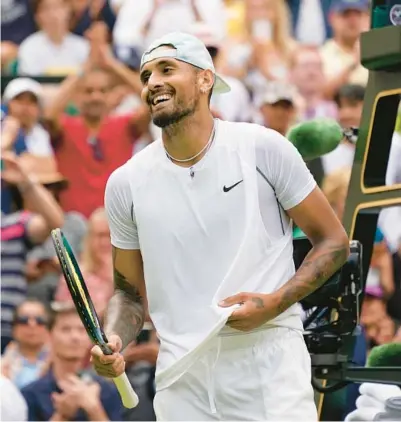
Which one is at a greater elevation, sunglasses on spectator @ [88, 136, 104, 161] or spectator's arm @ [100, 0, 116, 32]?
spectator's arm @ [100, 0, 116, 32]

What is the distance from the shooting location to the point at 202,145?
4.30m

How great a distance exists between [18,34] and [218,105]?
1672mm

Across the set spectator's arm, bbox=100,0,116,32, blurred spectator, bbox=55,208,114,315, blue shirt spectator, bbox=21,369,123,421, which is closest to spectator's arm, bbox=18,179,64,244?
Answer: blurred spectator, bbox=55,208,114,315

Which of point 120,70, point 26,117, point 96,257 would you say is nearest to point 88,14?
point 120,70

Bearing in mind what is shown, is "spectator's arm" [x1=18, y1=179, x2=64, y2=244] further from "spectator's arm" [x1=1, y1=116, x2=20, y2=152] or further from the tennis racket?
the tennis racket

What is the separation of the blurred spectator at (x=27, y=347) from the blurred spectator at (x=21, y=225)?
23 cm

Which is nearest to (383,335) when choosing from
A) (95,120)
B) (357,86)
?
(357,86)

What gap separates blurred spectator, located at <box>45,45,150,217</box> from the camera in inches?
348

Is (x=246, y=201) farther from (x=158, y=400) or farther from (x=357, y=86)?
(x=357, y=86)

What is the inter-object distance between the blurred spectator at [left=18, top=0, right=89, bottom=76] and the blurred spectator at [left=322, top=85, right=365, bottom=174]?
2.01m

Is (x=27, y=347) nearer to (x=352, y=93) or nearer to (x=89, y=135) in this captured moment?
(x=89, y=135)

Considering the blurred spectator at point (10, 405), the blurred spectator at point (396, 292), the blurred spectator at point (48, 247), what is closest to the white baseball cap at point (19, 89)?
the blurred spectator at point (48, 247)

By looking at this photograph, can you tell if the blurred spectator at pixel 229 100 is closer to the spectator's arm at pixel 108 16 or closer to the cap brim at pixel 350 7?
the spectator's arm at pixel 108 16

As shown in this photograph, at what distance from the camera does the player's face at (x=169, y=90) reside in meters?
4.21
